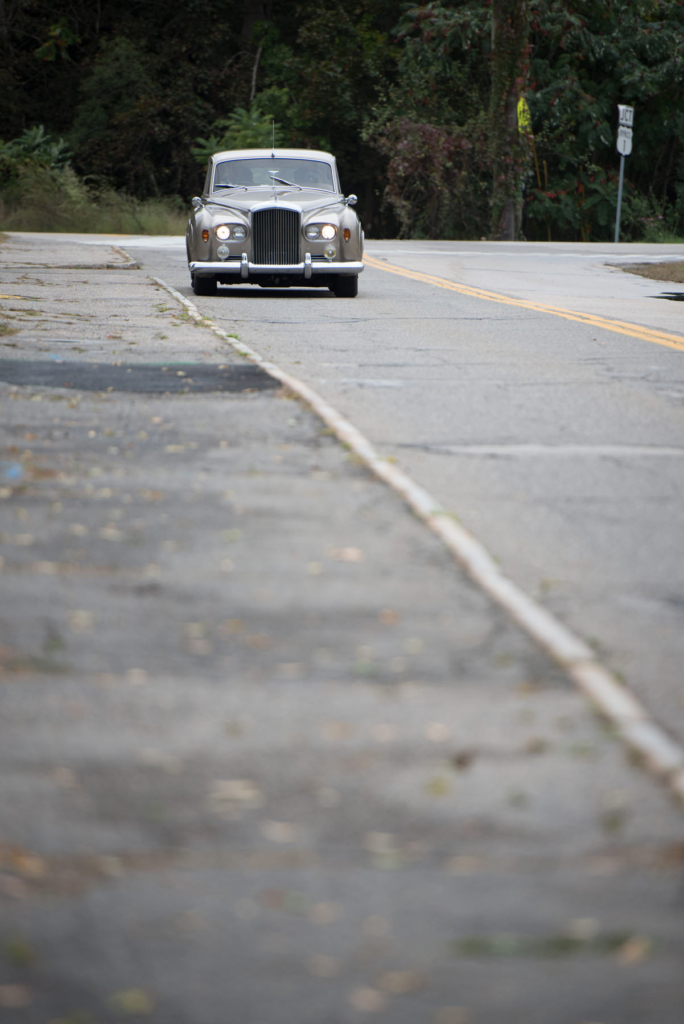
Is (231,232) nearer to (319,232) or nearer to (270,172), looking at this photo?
(319,232)

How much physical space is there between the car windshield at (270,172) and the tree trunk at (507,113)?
24.1m

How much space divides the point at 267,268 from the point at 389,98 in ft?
102

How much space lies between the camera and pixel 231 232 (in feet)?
60.5

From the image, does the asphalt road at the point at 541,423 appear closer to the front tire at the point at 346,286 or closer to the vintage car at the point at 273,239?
the front tire at the point at 346,286

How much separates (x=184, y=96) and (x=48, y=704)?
46841 mm

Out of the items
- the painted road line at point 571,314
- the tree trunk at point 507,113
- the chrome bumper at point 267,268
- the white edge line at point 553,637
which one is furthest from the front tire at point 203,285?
the tree trunk at point 507,113

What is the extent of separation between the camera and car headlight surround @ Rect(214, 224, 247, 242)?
18.4 meters

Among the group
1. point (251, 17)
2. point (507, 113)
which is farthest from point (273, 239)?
point (251, 17)

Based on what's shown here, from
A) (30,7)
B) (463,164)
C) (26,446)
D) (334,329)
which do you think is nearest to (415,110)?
Result: (463,164)

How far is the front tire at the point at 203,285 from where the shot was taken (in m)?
19.0

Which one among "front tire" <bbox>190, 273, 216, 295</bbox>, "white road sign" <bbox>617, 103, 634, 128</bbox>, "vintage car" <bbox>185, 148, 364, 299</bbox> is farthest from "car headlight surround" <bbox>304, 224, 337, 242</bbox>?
"white road sign" <bbox>617, 103, 634, 128</bbox>

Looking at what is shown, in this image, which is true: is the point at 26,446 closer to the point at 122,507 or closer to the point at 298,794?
the point at 122,507

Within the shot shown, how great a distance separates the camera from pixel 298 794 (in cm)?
337

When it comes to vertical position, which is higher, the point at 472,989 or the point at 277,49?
the point at 277,49
